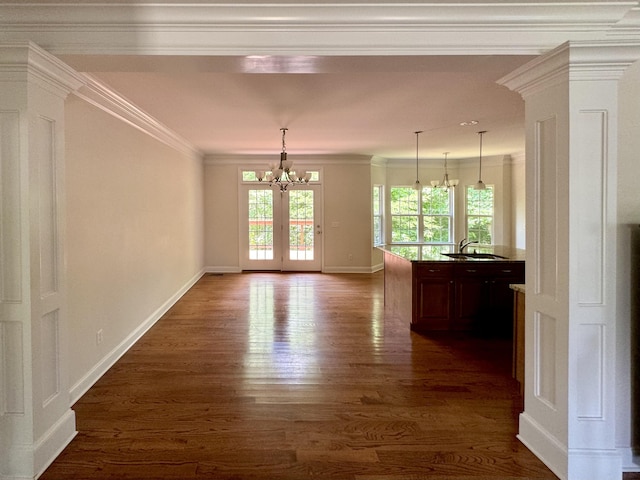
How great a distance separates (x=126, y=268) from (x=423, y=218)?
→ 7.45 metres

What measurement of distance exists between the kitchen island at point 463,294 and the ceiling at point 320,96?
70.1 inches

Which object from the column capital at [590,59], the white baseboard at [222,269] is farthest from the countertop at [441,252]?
the white baseboard at [222,269]

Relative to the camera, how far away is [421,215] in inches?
390

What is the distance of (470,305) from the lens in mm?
4590

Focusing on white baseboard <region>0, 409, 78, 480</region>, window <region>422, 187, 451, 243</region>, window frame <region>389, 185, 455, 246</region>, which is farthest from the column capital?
window <region>422, 187, 451, 243</region>

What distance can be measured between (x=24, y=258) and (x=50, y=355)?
61 cm

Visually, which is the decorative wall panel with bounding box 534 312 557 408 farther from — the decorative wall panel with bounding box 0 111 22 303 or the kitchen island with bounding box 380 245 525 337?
the decorative wall panel with bounding box 0 111 22 303

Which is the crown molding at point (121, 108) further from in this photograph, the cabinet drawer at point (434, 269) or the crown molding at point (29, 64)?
the cabinet drawer at point (434, 269)

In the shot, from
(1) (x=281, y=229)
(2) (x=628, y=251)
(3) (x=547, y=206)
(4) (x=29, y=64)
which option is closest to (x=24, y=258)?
(4) (x=29, y=64)

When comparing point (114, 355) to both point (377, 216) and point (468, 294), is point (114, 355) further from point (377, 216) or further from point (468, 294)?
point (377, 216)

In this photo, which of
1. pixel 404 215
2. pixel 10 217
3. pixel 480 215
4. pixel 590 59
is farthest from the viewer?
pixel 404 215

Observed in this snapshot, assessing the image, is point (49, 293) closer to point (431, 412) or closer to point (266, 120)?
point (431, 412)

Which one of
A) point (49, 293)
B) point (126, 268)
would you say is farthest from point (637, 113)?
point (126, 268)

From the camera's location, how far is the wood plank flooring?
2260mm
